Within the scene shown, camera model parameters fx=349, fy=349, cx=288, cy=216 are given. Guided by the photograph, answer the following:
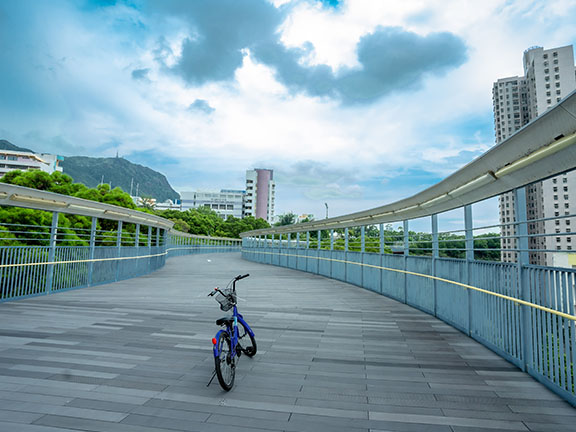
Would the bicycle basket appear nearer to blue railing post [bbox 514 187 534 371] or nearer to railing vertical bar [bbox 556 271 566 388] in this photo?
railing vertical bar [bbox 556 271 566 388]

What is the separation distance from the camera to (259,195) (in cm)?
15425

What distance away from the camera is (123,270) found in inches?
553

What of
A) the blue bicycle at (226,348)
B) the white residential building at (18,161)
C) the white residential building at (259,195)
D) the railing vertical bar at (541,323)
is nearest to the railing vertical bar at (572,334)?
the railing vertical bar at (541,323)

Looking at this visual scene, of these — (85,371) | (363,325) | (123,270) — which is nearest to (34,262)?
(123,270)

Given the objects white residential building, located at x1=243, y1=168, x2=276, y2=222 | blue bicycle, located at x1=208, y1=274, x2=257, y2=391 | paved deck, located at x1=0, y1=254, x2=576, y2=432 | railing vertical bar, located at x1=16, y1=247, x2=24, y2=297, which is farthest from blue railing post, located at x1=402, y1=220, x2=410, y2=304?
white residential building, located at x1=243, y1=168, x2=276, y2=222

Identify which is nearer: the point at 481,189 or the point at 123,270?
the point at 481,189

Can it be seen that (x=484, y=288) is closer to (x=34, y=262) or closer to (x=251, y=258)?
(x=34, y=262)

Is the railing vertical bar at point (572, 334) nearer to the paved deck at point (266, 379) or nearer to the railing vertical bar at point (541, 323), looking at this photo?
the paved deck at point (266, 379)

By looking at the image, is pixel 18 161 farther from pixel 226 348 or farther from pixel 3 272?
pixel 226 348

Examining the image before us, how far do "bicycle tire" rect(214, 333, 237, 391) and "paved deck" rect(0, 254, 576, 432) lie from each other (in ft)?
0.44

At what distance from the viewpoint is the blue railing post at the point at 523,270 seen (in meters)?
4.32

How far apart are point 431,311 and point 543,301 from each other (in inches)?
161

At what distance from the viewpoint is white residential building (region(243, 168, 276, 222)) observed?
144375mm

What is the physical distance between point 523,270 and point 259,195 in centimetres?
15083
